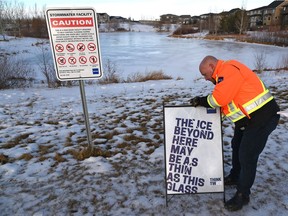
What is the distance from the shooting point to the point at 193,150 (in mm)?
2807

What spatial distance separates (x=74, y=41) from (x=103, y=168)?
6.56ft

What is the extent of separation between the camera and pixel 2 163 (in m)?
3.89

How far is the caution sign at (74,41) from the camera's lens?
10.3 feet

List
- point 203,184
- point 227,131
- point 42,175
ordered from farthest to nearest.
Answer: point 227,131
point 42,175
point 203,184

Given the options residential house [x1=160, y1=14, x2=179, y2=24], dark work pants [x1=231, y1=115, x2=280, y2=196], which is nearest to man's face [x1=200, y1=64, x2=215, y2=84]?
dark work pants [x1=231, y1=115, x2=280, y2=196]

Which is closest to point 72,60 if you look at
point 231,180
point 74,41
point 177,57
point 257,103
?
point 74,41

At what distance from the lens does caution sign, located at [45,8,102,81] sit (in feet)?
10.3

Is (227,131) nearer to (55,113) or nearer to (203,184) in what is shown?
(203,184)

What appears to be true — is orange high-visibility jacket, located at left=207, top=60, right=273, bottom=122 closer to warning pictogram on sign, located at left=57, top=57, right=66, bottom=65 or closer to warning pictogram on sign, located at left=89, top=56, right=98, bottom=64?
warning pictogram on sign, located at left=89, top=56, right=98, bottom=64

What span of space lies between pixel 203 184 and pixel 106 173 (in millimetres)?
1514

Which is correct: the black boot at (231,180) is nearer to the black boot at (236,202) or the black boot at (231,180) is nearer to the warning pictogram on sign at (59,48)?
the black boot at (236,202)

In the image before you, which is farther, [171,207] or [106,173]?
[106,173]

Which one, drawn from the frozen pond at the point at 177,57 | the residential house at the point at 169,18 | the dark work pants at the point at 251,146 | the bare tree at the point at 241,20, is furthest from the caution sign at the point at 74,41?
the residential house at the point at 169,18

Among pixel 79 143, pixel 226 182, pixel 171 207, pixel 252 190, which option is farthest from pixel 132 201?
pixel 79 143
